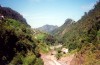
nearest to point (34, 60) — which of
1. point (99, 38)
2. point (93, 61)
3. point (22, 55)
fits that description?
point (22, 55)

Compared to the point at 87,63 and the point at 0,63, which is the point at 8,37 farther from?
the point at 87,63

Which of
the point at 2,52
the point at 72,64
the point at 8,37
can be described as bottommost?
the point at 72,64

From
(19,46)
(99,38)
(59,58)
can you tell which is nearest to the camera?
(19,46)

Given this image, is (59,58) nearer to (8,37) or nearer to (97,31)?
(97,31)

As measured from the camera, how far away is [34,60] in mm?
58719

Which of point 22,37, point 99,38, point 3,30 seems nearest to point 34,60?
point 22,37

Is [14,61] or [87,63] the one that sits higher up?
[14,61]

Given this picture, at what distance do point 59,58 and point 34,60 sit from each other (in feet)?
113

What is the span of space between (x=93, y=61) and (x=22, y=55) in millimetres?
20489

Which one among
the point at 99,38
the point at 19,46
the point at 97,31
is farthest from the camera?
the point at 97,31

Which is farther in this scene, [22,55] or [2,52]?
[22,55]

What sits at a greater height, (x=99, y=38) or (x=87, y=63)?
(x=99, y=38)

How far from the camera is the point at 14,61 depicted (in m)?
54.6

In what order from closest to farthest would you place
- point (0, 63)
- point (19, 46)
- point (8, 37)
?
point (0, 63) < point (8, 37) < point (19, 46)
